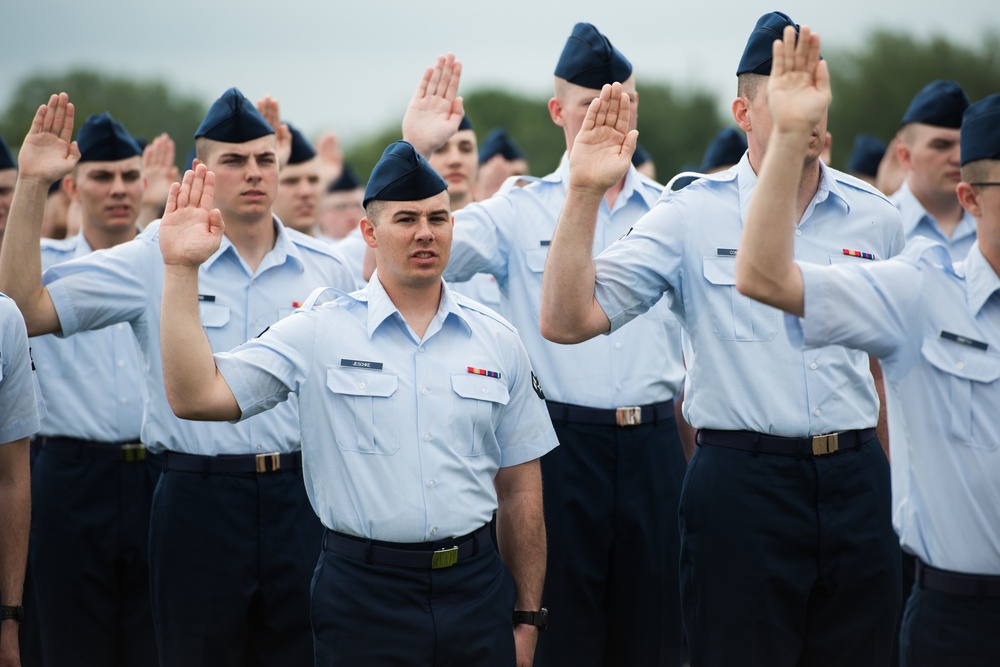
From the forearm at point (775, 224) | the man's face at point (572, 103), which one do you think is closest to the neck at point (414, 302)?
the forearm at point (775, 224)

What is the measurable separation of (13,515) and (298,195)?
3.93m

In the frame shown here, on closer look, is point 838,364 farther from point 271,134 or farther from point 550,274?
point 271,134

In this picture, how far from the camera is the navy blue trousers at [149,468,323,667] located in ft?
16.7

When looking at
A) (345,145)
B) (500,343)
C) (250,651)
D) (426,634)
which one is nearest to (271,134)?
(500,343)

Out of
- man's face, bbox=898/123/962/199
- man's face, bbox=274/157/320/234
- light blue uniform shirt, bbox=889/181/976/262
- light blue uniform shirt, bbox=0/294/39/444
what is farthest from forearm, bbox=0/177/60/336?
man's face, bbox=898/123/962/199

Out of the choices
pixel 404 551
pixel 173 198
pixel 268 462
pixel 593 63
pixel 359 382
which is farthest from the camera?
pixel 593 63

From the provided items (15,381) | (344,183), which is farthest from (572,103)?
(344,183)

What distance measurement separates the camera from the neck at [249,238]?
5.50m

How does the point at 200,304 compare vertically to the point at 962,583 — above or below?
above

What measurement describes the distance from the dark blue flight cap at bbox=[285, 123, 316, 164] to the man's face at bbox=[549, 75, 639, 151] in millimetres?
2855

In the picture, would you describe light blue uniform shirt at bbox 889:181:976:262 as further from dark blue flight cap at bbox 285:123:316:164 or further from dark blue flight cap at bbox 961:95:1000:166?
dark blue flight cap at bbox 285:123:316:164

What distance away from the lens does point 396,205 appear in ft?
14.6

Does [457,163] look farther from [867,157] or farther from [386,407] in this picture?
[867,157]

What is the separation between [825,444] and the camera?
13.5ft
